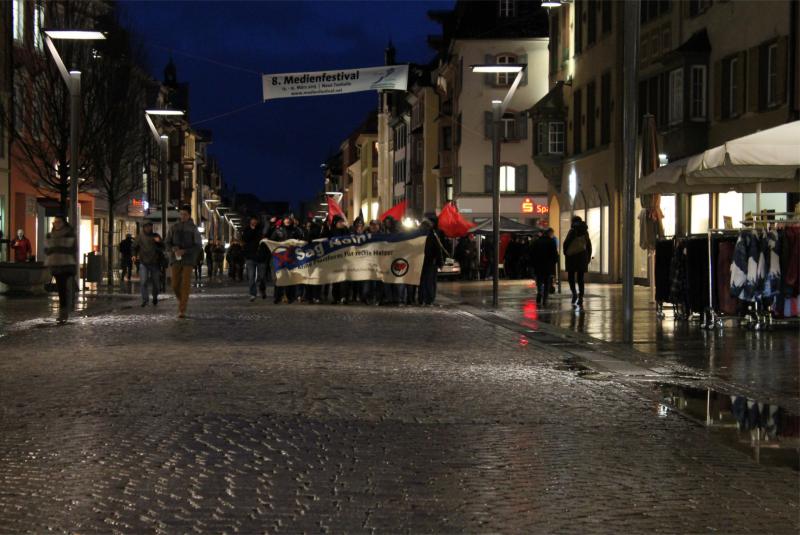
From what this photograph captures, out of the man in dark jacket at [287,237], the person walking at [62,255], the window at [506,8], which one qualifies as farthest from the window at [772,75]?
the window at [506,8]

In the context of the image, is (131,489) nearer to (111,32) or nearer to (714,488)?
(714,488)

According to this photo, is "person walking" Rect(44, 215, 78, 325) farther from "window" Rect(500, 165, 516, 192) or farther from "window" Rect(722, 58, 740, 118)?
"window" Rect(500, 165, 516, 192)

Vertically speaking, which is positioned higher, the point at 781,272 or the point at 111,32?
the point at 111,32

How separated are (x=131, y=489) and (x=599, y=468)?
8.69 ft

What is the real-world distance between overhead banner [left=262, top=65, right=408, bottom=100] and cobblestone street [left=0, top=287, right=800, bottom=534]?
622 inches

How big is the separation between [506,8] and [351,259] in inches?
1934

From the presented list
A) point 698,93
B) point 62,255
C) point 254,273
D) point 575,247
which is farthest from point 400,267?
point 698,93

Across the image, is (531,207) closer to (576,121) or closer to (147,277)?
(576,121)

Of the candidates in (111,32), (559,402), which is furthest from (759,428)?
(111,32)

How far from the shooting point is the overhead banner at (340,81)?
30734 mm

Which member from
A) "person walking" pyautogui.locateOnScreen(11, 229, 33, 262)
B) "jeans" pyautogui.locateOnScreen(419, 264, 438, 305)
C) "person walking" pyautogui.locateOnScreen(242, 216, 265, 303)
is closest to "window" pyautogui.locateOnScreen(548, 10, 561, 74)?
"person walking" pyautogui.locateOnScreen(11, 229, 33, 262)

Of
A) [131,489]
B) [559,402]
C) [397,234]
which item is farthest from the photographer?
[397,234]

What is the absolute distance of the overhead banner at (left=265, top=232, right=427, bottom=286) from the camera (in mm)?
29734

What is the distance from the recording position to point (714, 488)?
7301 millimetres
